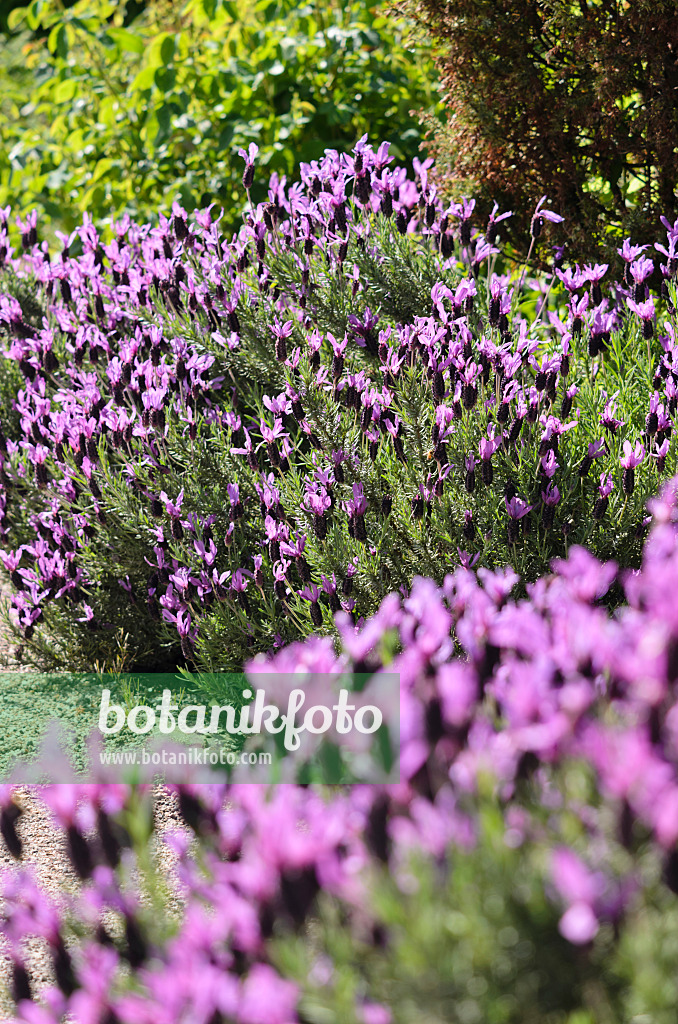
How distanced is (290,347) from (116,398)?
2.53 feet

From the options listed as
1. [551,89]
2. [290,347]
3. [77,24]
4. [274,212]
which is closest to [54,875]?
[290,347]

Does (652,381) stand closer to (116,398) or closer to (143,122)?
(116,398)

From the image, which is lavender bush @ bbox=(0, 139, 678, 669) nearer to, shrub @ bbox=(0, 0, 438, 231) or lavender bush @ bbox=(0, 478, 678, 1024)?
lavender bush @ bbox=(0, 478, 678, 1024)

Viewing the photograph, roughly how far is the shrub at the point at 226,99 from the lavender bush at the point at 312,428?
6.74 feet

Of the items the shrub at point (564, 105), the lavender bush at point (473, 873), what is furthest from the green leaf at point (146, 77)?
the lavender bush at point (473, 873)

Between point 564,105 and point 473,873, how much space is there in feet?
12.4

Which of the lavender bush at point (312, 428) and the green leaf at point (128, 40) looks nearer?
the lavender bush at point (312, 428)

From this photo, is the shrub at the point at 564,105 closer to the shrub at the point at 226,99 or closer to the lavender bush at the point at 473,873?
the shrub at the point at 226,99

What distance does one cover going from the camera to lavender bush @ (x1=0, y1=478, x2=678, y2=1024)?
1.24 metres

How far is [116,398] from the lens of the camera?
341 cm

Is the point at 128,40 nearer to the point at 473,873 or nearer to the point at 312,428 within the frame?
the point at 312,428

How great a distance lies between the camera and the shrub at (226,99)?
19.6 ft

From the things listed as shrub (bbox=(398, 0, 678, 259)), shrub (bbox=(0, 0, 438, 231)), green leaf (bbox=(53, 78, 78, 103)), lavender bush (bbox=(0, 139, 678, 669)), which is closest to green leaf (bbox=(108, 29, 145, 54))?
shrub (bbox=(0, 0, 438, 231))

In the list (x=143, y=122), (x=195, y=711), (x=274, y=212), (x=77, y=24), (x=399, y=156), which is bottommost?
(x=195, y=711)
